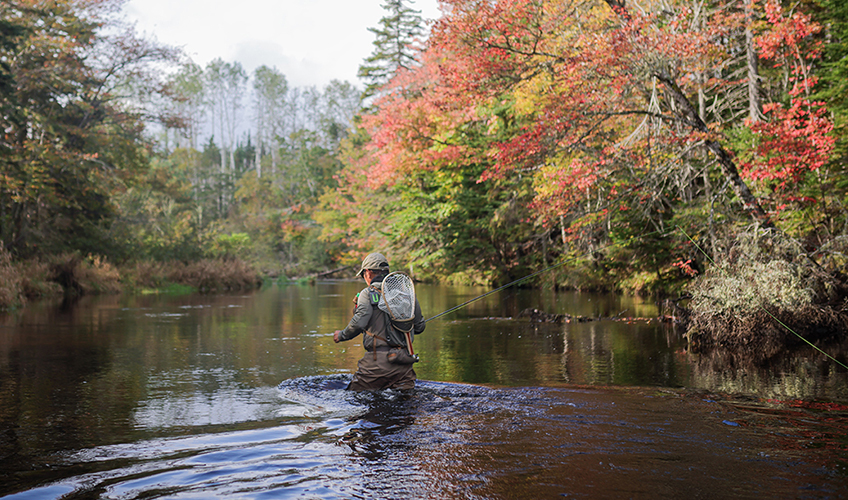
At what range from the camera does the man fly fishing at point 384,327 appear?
20.7 ft

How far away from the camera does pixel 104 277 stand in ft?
80.9

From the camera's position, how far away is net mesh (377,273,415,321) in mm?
6301

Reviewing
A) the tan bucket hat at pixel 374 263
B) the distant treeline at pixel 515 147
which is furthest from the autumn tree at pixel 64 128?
the tan bucket hat at pixel 374 263

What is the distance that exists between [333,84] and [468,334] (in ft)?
192

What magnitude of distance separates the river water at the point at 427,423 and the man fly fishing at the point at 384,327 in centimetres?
21

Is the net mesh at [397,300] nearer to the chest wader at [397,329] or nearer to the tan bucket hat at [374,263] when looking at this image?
the chest wader at [397,329]

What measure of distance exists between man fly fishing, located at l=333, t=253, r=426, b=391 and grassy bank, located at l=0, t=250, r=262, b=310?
14.3m

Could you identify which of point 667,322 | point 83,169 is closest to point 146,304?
point 83,169

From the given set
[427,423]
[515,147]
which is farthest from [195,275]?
[427,423]

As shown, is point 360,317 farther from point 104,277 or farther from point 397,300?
point 104,277

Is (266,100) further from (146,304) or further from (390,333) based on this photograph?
(390,333)

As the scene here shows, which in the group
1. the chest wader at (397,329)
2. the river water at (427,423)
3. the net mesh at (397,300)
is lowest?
the river water at (427,423)

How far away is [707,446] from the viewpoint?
4629 mm

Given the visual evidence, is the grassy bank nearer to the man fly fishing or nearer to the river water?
the river water
